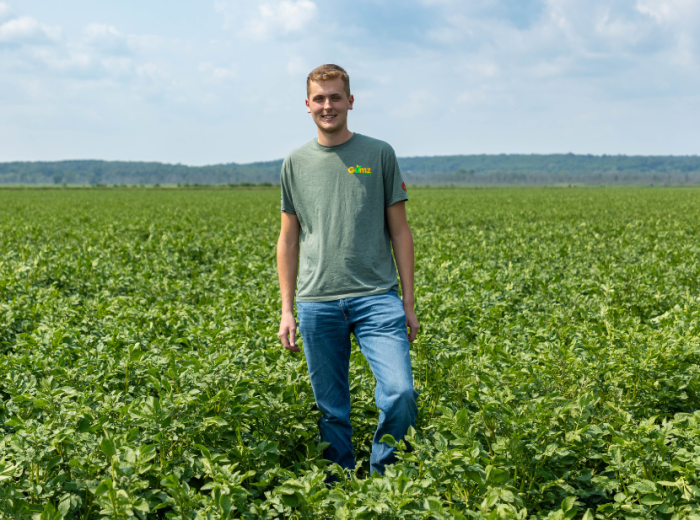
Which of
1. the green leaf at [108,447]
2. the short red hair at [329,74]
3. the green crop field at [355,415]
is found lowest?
the green crop field at [355,415]

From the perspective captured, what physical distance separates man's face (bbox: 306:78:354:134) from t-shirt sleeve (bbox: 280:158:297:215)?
0.37 m

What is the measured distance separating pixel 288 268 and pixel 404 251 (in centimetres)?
79

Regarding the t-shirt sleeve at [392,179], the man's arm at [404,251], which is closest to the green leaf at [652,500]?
the man's arm at [404,251]

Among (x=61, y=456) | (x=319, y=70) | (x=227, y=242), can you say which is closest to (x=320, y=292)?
(x=319, y=70)

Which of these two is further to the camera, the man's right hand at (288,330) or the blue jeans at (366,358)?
the man's right hand at (288,330)

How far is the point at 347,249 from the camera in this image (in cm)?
311

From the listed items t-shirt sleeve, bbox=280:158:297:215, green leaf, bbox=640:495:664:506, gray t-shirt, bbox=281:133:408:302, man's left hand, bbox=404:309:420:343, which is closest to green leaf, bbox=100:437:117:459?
gray t-shirt, bbox=281:133:408:302

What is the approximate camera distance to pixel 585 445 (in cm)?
315

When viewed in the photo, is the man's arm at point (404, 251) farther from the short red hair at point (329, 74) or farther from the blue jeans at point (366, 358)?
the short red hair at point (329, 74)

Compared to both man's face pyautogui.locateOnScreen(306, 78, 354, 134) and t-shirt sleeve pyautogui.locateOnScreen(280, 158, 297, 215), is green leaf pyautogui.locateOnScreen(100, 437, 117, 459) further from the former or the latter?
man's face pyautogui.locateOnScreen(306, 78, 354, 134)

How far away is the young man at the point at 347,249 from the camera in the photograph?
3.04 metres

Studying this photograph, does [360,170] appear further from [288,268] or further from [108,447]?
[108,447]

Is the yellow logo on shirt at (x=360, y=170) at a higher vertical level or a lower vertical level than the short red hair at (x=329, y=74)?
lower

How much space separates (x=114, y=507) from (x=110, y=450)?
0.34 metres
